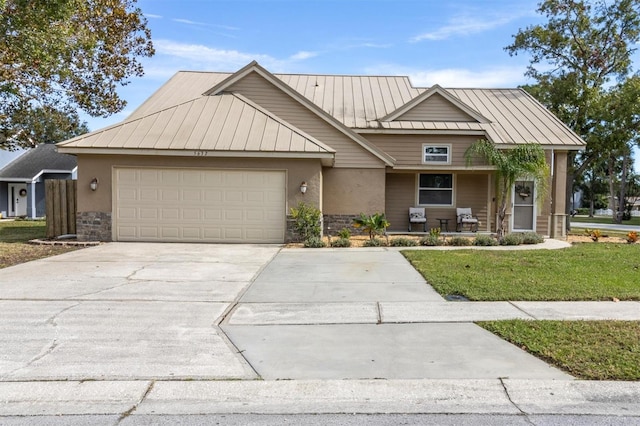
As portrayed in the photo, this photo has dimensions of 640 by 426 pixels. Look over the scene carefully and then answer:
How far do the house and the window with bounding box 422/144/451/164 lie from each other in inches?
1.5

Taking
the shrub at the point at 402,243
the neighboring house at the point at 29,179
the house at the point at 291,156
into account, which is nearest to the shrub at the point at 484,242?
the shrub at the point at 402,243

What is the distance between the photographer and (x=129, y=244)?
13477 millimetres

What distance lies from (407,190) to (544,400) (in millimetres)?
14452

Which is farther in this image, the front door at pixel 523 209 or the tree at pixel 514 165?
the front door at pixel 523 209

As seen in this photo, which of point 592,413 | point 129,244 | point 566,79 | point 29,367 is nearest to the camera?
point 592,413

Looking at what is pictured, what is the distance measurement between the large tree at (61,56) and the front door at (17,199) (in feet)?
39.4

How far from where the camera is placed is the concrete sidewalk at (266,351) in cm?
384

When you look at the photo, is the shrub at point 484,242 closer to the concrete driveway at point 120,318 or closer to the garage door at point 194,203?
the garage door at point 194,203

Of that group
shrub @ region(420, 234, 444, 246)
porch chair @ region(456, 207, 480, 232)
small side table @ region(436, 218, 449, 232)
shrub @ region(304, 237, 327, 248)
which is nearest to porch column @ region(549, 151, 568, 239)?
porch chair @ region(456, 207, 480, 232)

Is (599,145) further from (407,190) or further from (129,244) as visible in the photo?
(129,244)

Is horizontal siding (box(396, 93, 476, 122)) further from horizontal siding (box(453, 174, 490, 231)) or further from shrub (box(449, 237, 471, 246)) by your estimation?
shrub (box(449, 237, 471, 246))

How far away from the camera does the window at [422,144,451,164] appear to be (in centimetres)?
1756

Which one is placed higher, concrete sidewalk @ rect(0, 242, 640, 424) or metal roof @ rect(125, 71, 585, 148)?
metal roof @ rect(125, 71, 585, 148)

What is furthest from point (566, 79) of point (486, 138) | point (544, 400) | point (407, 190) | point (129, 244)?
point (544, 400)
